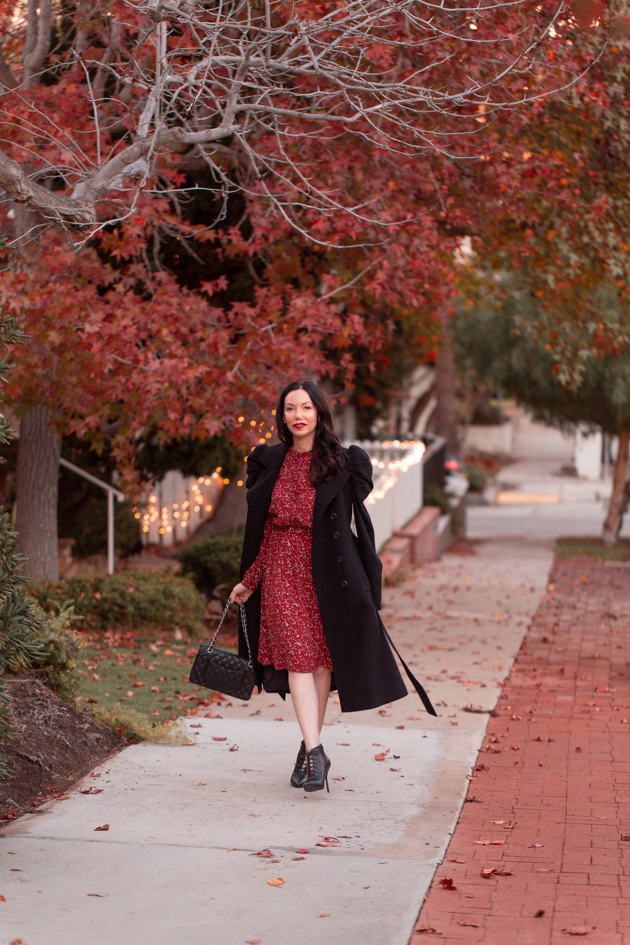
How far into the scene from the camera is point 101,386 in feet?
22.9

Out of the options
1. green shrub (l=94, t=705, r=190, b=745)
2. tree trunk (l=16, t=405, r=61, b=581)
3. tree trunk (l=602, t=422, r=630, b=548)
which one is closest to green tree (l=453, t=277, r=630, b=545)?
tree trunk (l=602, t=422, r=630, b=548)

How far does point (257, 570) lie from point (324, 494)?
51cm

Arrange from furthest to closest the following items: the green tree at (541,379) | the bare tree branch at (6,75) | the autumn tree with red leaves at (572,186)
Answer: the green tree at (541,379) < the autumn tree with red leaves at (572,186) < the bare tree branch at (6,75)

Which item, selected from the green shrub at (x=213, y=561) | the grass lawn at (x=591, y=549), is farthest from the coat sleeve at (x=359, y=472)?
the grass lawn at (x=591, y=549)

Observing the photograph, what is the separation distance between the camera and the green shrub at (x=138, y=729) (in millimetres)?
6035

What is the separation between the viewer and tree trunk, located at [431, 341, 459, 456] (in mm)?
24938

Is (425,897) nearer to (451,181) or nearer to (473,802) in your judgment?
(473,802)

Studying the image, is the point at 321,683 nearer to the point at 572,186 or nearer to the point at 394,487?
the point at 572,186

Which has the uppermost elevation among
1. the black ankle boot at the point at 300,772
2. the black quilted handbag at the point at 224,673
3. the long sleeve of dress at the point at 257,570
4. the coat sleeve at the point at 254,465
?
the coat sleeve at the point at 254,465

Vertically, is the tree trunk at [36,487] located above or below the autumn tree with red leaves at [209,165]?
below

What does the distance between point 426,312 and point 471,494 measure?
17.6 metres

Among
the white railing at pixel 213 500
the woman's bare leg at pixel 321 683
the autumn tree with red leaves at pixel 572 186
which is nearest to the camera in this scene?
the woman's bare leg at pixel 321 683

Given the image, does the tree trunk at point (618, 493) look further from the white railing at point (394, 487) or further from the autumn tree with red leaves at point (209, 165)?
the autumn tree with red leaves at point (209, 165)

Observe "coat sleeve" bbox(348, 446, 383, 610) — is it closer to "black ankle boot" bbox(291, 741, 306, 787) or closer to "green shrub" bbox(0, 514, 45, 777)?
"black ankle boot" bbox(291, 741, 306, 787)
